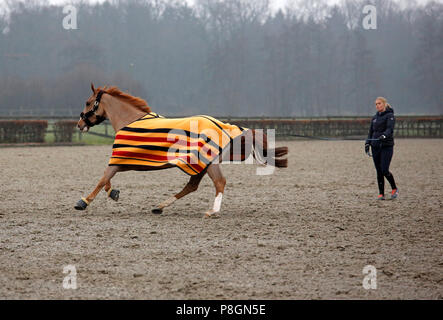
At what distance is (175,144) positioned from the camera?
7633mm

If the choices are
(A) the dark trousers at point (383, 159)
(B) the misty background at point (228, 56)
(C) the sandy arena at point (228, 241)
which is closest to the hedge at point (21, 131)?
(C) the sandy arena at point (228, 241)

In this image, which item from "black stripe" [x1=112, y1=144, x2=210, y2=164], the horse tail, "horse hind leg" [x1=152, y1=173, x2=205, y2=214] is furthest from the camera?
the horse tail

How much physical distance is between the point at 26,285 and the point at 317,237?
3292 millimetres

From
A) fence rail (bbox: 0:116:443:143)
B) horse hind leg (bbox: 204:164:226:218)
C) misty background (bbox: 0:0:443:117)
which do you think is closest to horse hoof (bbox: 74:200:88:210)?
horse hind leg (bbox: 204:164:226:218)

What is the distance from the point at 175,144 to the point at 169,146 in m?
0.09

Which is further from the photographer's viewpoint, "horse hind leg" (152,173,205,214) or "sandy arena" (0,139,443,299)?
"horse hind leg" (152,173,205,214)

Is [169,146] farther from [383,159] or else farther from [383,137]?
[383,159]

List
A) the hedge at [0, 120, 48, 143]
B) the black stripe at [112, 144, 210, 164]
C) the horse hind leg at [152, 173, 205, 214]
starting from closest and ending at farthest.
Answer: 1. the black stripe at [112, 144, 210, 164]
2. the horse hind leg at [152, 173, 205, 214]
3. the hedge at [0, 120, 48, 143]

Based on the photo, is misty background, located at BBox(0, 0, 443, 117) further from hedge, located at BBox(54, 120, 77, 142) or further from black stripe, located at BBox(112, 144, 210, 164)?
black stripe, located at BBox(112, 144, 210, 164)

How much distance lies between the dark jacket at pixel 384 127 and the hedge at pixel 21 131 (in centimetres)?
1843

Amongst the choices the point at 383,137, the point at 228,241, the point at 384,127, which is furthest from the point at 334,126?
the point at 228,241

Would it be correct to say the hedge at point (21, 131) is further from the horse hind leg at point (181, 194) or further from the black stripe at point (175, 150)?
the black stripe at point (175, 150)

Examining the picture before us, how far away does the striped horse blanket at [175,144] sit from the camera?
7.61m

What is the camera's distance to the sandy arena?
461cm
